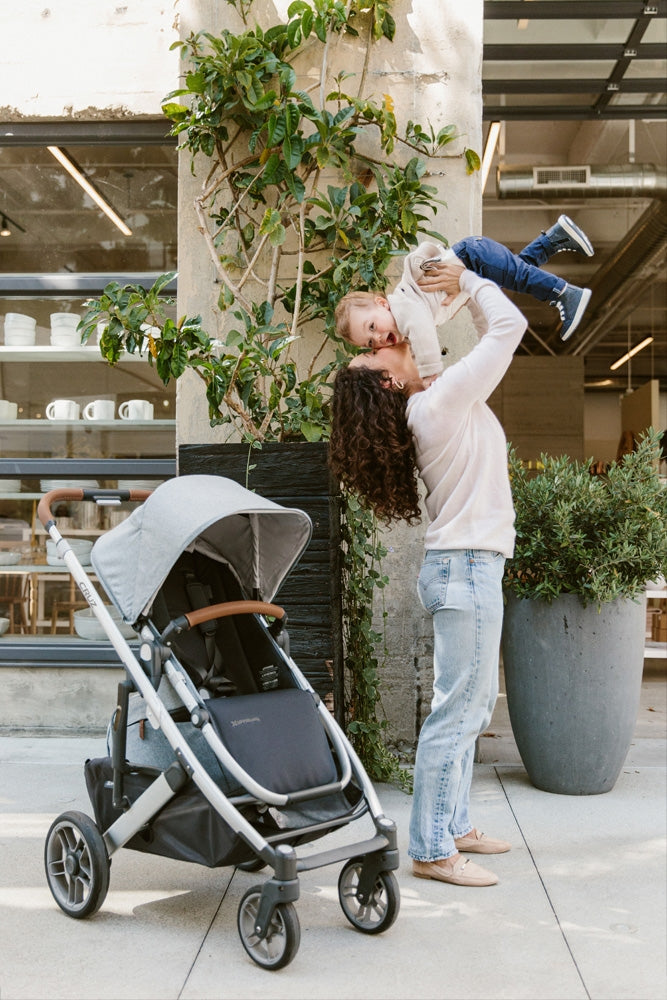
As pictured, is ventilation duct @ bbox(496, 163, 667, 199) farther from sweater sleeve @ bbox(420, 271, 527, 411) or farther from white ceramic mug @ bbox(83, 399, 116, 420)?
sweater sleeve @ bbox(420, 271, 527, 411)

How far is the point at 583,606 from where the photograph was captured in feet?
→ 13.3

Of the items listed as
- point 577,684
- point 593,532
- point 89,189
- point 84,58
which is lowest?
point 577,684

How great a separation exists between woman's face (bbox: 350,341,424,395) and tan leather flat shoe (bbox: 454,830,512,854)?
1.58m

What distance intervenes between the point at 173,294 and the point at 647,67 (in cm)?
321

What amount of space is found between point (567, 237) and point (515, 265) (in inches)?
6.9

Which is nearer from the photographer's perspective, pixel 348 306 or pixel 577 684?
pixel 348 306

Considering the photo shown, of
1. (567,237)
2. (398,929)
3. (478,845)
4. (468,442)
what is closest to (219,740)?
(398,929)

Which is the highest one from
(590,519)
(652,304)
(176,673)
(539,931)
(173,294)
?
(652,304)

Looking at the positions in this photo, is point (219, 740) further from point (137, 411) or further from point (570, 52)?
point (570, 52)

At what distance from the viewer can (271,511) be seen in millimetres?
2789

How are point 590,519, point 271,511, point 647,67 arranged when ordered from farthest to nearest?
1. point 647,67
2. point 590,519
3. point 271,511

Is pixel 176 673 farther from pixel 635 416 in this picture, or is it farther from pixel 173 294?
pixel 635 416

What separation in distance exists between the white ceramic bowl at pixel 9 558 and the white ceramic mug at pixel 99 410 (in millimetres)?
858

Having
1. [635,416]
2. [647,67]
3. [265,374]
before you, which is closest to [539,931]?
[265,374]
